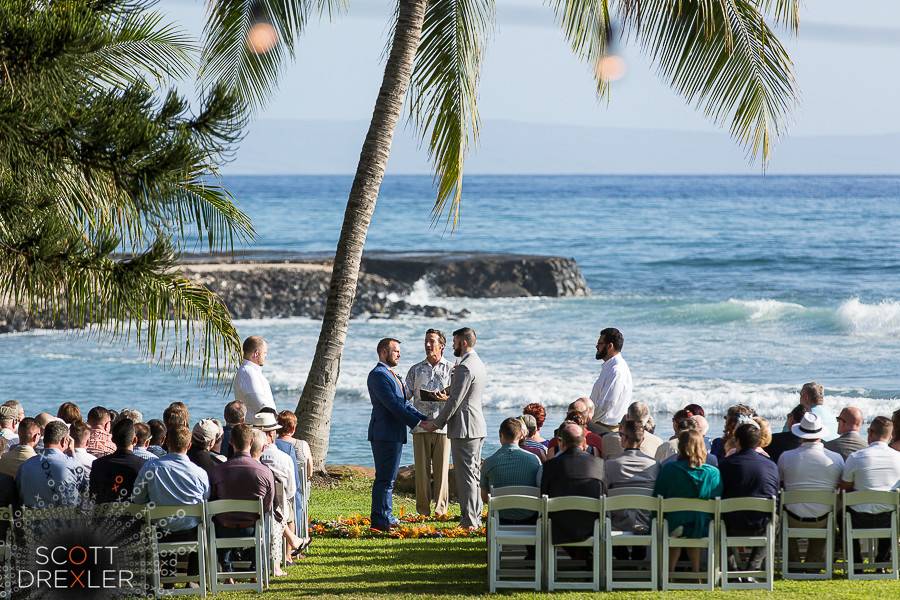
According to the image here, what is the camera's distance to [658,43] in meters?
13.2

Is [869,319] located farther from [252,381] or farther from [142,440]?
[142,440]

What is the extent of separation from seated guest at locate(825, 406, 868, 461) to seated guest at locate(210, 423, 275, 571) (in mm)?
4275

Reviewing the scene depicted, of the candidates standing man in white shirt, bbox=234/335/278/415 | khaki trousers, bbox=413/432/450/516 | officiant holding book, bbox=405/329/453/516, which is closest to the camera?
standing man in white shirt, bbox=234/335/278/415

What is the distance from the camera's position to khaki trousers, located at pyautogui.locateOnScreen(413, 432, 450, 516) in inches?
442

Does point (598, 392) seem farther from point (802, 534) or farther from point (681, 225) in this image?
point (681, 225)

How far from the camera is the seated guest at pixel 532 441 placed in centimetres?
965

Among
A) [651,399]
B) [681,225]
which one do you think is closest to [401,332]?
[651,399]

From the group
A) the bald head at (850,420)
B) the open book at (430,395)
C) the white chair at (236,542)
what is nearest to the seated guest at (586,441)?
the open book at (430,395)

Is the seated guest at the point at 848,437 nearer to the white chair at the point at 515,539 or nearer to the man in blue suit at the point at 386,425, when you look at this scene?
the white chair at the point at 515,539

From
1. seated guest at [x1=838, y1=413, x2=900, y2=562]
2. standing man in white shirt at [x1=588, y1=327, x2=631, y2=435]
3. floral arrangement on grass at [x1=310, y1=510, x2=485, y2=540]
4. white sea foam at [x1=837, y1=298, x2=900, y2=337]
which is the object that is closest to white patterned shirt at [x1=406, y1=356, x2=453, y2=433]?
floral arrangement on grass at [x1=310, y1=510, x2=485, y2=540]

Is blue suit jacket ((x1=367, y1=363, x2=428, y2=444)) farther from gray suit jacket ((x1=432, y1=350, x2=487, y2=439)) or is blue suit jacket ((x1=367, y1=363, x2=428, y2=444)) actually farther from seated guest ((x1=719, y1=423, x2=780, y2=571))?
seated guest ((x1=719, y1=423, x2=780, y2=571))

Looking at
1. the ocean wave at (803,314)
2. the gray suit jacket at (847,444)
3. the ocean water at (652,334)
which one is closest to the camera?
the gray suit jacket at (847,444)

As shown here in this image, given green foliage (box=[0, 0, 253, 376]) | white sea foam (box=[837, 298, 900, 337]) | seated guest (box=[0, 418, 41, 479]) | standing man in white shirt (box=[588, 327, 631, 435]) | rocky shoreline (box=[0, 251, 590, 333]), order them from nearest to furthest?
1. green foliage (box=[0, 0, 253, 376])
2. seated guest (box=[0, 418, 41, 479])
3. standing man in white shirt (box=[588, 327, 631, 435])
4. white sea foam (box=[837, 298, 900, 337])
5. rocky shoreline (box=[0, 251, 590, 333])

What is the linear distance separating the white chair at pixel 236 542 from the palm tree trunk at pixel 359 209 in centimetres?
521
